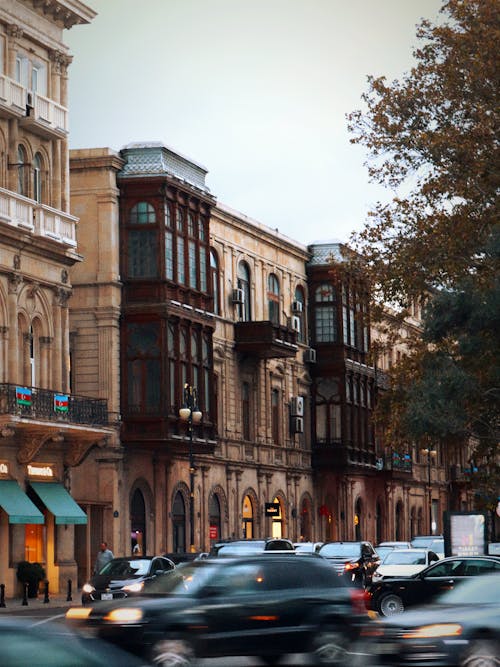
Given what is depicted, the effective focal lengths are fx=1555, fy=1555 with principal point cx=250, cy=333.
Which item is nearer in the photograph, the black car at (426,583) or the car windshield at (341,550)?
the black car at (426,583)

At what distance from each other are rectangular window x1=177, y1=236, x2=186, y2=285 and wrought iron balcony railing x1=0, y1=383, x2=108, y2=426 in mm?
7712

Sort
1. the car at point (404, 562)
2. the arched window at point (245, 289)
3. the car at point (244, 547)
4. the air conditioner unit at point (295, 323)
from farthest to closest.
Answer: the air conditioner unit at point (295, 323) → the arched window at point (245, 289) → the car at point (404, 562) → the car at point (244, 547)

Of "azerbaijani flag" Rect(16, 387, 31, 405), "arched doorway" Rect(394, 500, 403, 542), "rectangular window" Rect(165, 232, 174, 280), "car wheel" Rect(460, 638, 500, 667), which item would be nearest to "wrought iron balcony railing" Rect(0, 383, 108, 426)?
"azerbaijani flag" Rect(16, 387, 31, 405)

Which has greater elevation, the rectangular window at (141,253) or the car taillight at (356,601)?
the rectangular window at (141,253)

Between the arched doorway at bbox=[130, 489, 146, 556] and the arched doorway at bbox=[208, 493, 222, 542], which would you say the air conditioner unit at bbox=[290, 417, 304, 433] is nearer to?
the arched doorway at bbox=[208, 493, 222, 542]

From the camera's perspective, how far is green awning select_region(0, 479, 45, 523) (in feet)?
151

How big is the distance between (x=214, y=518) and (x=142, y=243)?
12556 millimetres

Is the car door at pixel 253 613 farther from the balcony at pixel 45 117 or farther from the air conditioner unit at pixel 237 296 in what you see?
the air conditioner unit at pixel 237 296

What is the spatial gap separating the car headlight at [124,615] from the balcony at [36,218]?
91.5ft

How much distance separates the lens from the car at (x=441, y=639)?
1767 cm

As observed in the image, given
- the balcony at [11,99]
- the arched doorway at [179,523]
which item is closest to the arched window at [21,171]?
the balcony at [11,99]

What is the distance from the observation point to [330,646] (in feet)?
67.7

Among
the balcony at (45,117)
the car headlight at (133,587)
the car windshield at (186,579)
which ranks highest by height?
the balcony at (45,117)

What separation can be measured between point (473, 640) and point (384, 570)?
19885 millimetres
